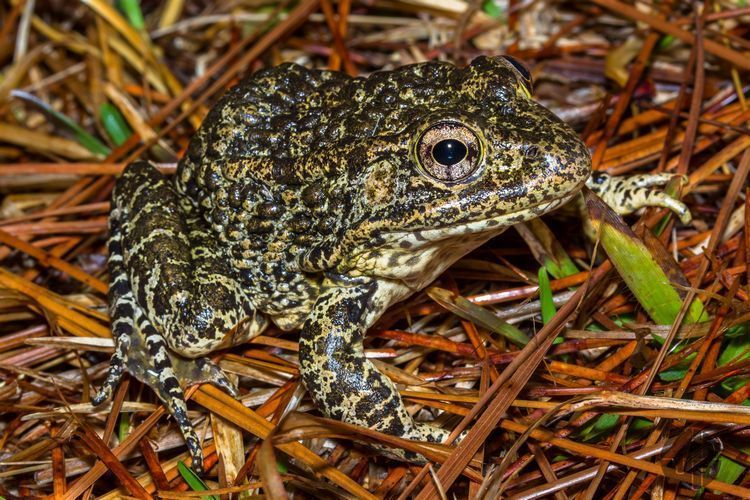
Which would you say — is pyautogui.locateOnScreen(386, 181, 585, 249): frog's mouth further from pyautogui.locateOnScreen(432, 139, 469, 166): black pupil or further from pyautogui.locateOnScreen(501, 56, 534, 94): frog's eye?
pyautogui.locateOnScreen(501, 56, 534, 94): frog's eye

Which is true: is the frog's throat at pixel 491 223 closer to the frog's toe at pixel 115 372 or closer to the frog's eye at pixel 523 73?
the frog's eye at pixel 523 73

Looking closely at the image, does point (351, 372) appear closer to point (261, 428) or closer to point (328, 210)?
point (261, 428)

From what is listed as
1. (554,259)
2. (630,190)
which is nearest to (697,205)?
(630,190)

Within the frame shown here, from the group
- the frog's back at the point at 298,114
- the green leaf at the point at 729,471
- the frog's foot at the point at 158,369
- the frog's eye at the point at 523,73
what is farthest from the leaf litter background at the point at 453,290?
the frog's back at the point at 298,114

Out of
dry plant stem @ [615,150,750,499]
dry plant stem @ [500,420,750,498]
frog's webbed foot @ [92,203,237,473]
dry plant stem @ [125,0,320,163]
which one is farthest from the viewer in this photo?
dry plant stem @ [125,0,320,163]

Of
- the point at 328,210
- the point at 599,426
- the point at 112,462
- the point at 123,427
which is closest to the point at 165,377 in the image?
the point at 123,427

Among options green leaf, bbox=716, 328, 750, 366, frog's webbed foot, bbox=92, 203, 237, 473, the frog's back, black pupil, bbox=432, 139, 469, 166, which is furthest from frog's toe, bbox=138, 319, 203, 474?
green leaf, bbox=716, 328, 750, 366
